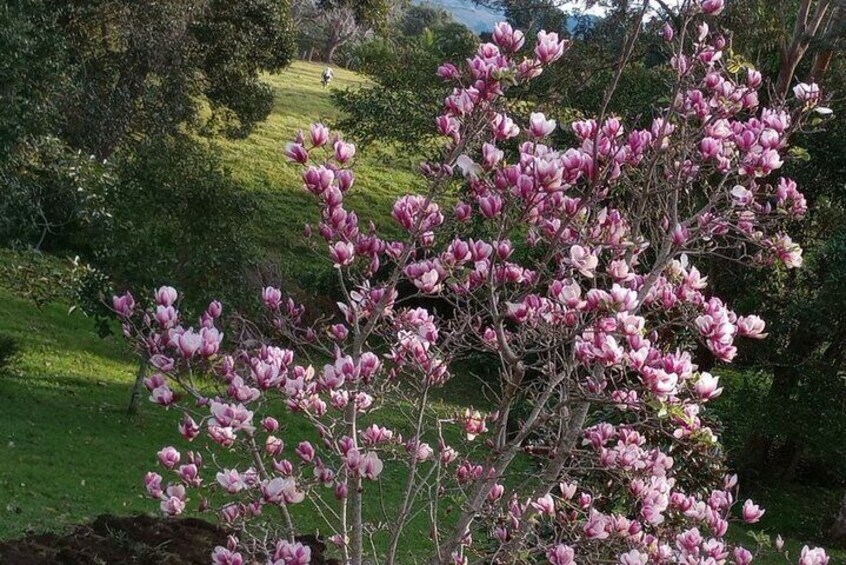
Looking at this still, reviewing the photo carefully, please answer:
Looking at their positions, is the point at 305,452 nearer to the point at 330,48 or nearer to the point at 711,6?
the point at 711,6

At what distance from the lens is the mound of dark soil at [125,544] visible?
5195 mm

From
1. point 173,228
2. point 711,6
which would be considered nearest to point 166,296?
point 711,6

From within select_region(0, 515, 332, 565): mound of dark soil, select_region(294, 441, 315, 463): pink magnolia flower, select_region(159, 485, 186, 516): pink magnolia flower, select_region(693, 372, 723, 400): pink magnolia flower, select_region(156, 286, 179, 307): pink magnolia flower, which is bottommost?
select_region(0, 515, 332, 565): mound of dark soil

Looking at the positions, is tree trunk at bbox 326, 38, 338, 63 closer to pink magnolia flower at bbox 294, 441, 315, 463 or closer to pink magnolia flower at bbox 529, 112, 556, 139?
pink magnolia flower at bbox 294, 441, 315, 463

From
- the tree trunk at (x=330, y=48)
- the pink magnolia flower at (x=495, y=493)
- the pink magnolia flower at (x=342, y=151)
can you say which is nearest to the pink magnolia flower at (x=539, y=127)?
the pink magnolia flower at (x=342, y=151)

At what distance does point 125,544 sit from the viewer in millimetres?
5539

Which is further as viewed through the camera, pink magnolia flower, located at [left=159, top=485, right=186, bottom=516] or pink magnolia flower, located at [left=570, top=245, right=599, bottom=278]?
pink magnolia flower, located at [left=159, top=485, right=186, bottom=516]

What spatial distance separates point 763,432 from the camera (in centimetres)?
1003

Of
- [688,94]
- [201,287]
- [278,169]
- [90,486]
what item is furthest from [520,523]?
[278,169]

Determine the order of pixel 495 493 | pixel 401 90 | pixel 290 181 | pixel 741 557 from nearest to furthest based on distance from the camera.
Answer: pixel 741 557, pixel 495 493, pixel 401 90, pixel 290 181

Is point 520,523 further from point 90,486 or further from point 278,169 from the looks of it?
point 278,169

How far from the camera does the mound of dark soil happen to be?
519 cm

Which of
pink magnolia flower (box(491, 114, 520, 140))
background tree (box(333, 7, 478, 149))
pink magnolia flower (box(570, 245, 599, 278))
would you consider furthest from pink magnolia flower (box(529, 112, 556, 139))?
background tree (box(333, 7, 478, 149))

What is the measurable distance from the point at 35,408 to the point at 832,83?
9.83m
